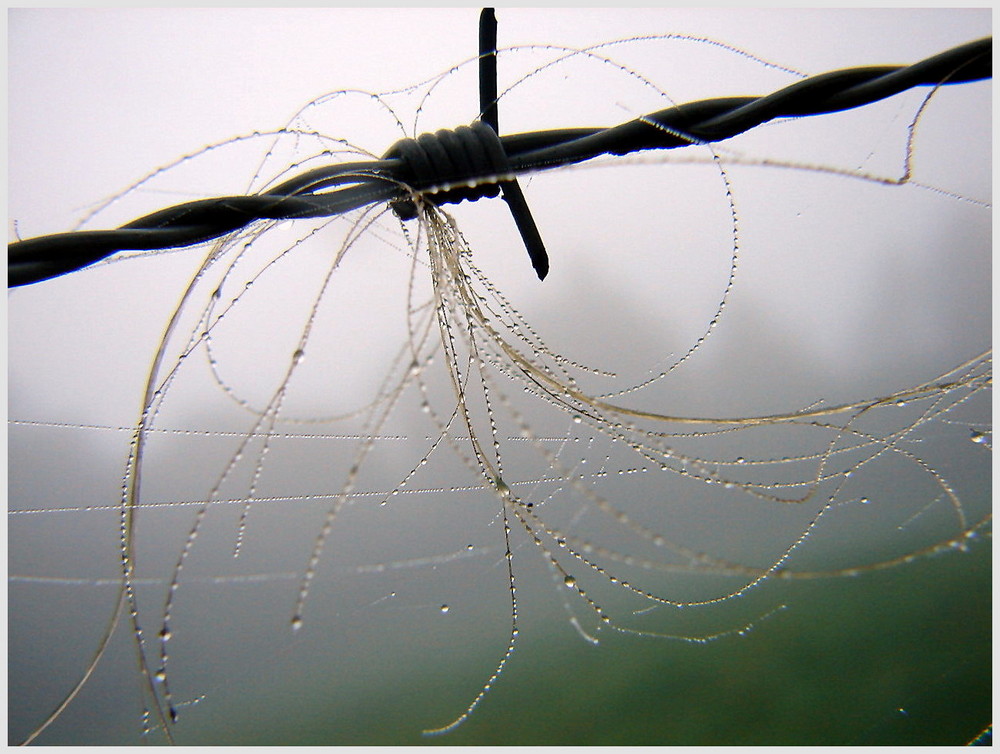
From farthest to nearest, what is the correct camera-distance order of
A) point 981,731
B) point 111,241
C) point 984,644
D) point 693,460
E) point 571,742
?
point 984,644 < point 571,742 < point 981,731 < point 693,460 < point 111,241

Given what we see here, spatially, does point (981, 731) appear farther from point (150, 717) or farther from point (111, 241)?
point (111, 241)

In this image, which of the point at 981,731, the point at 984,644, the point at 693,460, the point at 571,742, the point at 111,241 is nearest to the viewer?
the point at 111,241

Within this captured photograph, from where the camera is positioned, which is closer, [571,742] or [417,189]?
[417,189]

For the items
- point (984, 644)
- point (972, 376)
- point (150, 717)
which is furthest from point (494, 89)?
point (984, 644)

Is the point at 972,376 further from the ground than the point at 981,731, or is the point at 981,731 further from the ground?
the point at 972,376

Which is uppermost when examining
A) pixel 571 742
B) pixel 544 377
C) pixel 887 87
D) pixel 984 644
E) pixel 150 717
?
pixel 887 87
